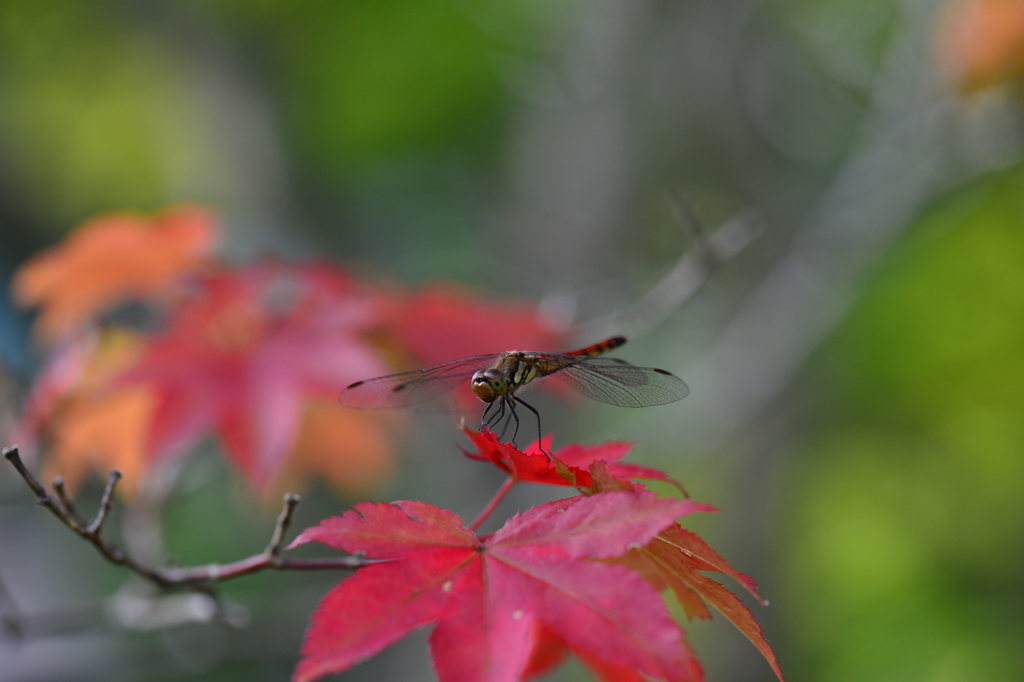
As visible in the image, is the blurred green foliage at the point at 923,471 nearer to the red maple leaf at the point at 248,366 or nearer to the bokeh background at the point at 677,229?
the bokeh background at the point at 677,229

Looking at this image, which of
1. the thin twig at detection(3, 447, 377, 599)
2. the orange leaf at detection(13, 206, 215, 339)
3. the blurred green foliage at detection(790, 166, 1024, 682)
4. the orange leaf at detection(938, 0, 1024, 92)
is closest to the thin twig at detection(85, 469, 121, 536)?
the thin twig at detection(3, 447, 377, 599)

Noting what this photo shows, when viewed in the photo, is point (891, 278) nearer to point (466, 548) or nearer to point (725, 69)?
point (725, 69)

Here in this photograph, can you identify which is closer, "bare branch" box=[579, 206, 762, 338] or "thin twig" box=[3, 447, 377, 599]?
"thin twig" box=[3, 447, 377, 599]

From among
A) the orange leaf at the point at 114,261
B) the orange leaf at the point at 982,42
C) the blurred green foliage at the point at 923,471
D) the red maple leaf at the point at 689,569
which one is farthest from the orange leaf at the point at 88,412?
the blurred green foliage at the point at 923,471

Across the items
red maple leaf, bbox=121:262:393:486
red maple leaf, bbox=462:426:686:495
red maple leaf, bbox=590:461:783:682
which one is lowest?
red maple leaf, bbox=590:461:783:682

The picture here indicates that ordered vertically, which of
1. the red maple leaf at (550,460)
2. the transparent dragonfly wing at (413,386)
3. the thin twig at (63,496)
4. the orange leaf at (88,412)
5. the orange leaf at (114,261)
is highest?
the orange leaf at (114,261)

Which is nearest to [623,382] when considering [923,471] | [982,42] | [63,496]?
[63,496]

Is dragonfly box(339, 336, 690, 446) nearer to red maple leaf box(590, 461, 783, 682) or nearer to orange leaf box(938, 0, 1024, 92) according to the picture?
red maple leaf box(590, 461, 783, 682)
